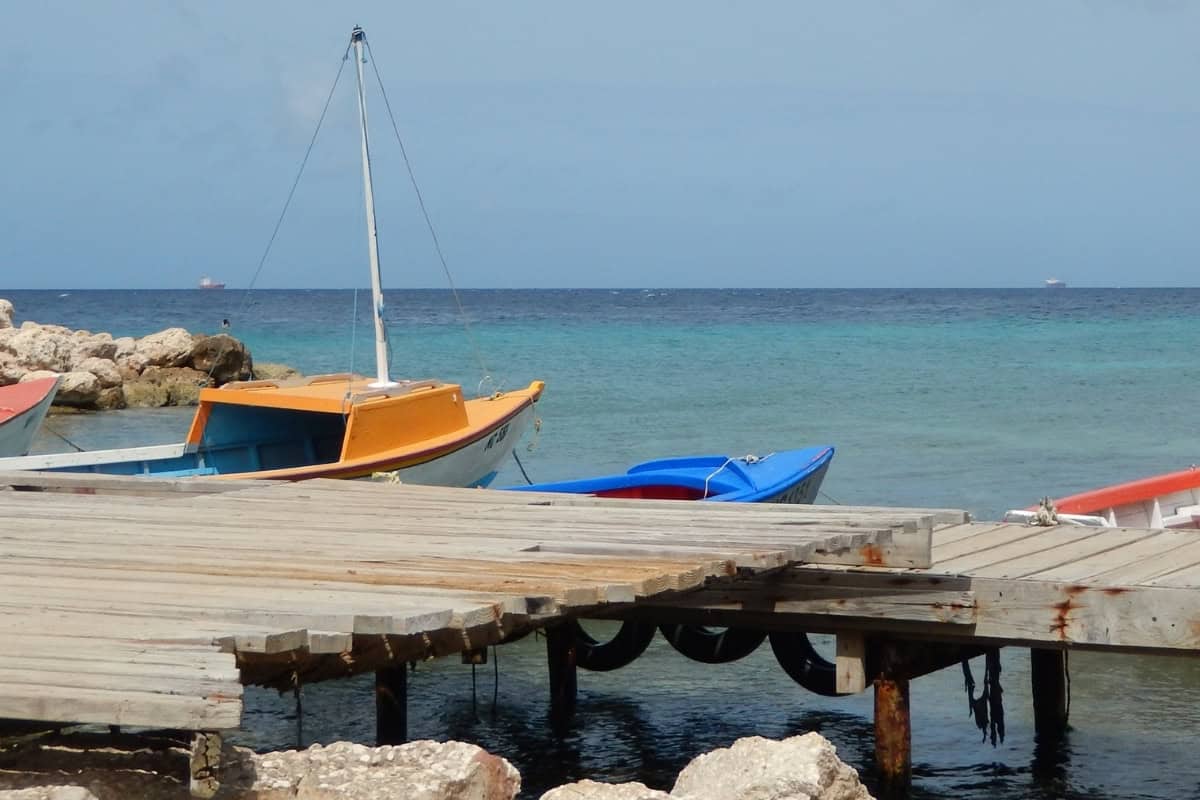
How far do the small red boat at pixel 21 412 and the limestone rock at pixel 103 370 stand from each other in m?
12.3

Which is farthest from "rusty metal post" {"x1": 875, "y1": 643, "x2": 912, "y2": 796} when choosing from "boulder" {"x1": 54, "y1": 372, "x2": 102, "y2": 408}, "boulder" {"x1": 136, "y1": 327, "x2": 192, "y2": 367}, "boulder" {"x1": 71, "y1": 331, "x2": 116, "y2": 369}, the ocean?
"boulder" {"x1": 136, "y1": 327, "x2": 192, "y2": 367}

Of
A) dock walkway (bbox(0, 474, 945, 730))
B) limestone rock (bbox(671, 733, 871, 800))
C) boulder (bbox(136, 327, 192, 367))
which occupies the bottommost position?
limestone rock (bbox(671, 733, 871, 800))

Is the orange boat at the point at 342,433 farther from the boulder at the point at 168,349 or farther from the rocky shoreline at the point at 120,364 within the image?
the boulder at the point at 168,349

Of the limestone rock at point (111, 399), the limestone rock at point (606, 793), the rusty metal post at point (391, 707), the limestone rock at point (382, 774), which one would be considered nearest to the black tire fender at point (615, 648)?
the rusty metal post at point (391, 707)

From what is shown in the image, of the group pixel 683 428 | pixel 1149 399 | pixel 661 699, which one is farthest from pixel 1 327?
pixel 661 699

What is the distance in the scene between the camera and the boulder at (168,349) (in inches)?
1330

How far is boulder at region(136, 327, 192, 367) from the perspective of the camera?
3378 centimetres

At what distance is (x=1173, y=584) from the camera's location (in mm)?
6918

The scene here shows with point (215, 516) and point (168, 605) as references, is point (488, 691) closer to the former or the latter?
point (215, 516)

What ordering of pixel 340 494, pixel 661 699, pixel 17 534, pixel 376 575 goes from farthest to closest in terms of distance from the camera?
1. pixel 661 699
2. pixel 340 494
3. pixel 17 534
4. pixel 376 575

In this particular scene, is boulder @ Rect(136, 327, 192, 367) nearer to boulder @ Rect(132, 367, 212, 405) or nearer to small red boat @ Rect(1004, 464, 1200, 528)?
boulder @ Rect(132, 367, 212, 405)

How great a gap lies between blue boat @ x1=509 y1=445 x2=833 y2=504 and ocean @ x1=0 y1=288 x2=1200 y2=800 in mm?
1214

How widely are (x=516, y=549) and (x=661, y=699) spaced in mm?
3920

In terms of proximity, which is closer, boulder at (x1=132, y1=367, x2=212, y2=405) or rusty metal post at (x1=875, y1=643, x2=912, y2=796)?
rusty metal post at (x1=875, y1=643, x2=912, y2=796)
